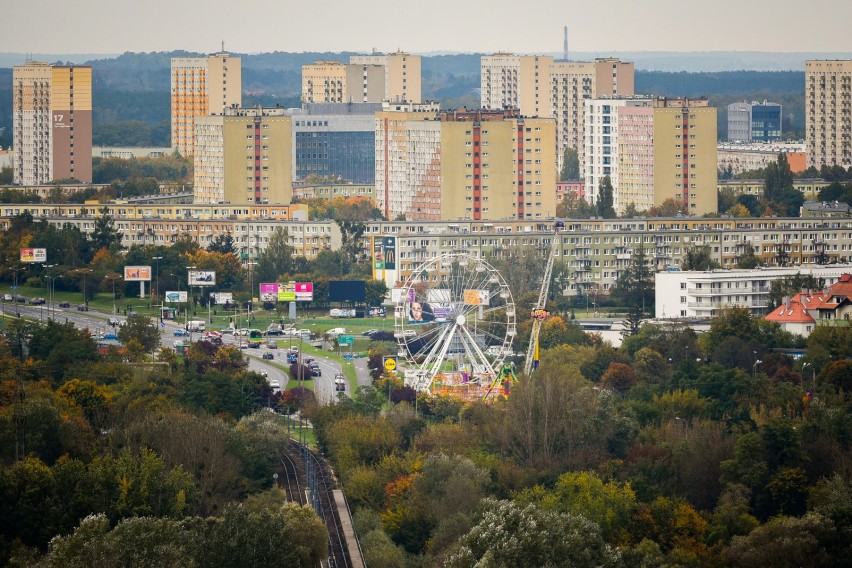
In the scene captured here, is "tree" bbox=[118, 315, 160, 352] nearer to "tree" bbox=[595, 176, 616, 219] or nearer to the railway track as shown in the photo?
the railway track

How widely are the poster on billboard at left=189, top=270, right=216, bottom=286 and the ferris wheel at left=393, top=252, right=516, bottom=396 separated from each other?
35.8 feet

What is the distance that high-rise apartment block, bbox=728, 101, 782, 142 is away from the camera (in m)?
132

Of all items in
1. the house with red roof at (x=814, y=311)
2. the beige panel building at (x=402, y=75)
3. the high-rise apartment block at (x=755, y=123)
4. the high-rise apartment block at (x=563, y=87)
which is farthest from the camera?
the high-rise apartment block at (x=755, y=123)

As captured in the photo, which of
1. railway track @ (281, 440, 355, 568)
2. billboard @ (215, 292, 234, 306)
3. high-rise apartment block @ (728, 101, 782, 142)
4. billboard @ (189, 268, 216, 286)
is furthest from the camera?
high-rise apartment block @ (728, 101, 782, 142)

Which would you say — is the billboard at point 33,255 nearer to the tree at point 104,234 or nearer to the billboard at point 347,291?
the tree at point 104,234

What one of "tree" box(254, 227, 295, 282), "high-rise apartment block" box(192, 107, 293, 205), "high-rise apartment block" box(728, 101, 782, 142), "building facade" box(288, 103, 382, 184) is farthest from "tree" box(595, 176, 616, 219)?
"high-rise apartment block" box(728, 101, 782, 142)

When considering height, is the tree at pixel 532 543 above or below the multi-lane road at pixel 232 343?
below

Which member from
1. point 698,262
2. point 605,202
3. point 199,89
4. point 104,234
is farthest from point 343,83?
point 698,262

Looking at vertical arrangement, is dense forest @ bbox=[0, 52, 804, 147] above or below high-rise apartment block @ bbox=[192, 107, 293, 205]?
above

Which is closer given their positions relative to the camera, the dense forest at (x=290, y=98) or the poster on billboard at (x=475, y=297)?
the poster on billboard at (x=475, y=297)

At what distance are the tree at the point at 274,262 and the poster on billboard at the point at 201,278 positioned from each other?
2.39 m

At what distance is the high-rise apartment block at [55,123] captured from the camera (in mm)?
103250

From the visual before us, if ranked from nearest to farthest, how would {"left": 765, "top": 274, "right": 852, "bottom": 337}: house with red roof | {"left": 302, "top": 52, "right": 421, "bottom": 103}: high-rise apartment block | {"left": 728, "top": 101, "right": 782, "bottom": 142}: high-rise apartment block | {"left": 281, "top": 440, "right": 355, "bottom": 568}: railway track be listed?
1. {"left": 281, "top": 440, "right": 355, "bottom": 568}: railway track
2. {"left": 765, "top": 274, "right": 852, "bottom": 337}: house with red roof
3. {"left": 302, "top": 52, "right": 421, "bottom": 103}: high-rise apartment block
4. {"left": 728, "top": 101, "right": 782, "bottom": 142}: high-rise apartment block

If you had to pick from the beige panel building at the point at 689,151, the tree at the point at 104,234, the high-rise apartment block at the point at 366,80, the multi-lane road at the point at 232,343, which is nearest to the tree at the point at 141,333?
the multi-lane road at the point at 232,343
